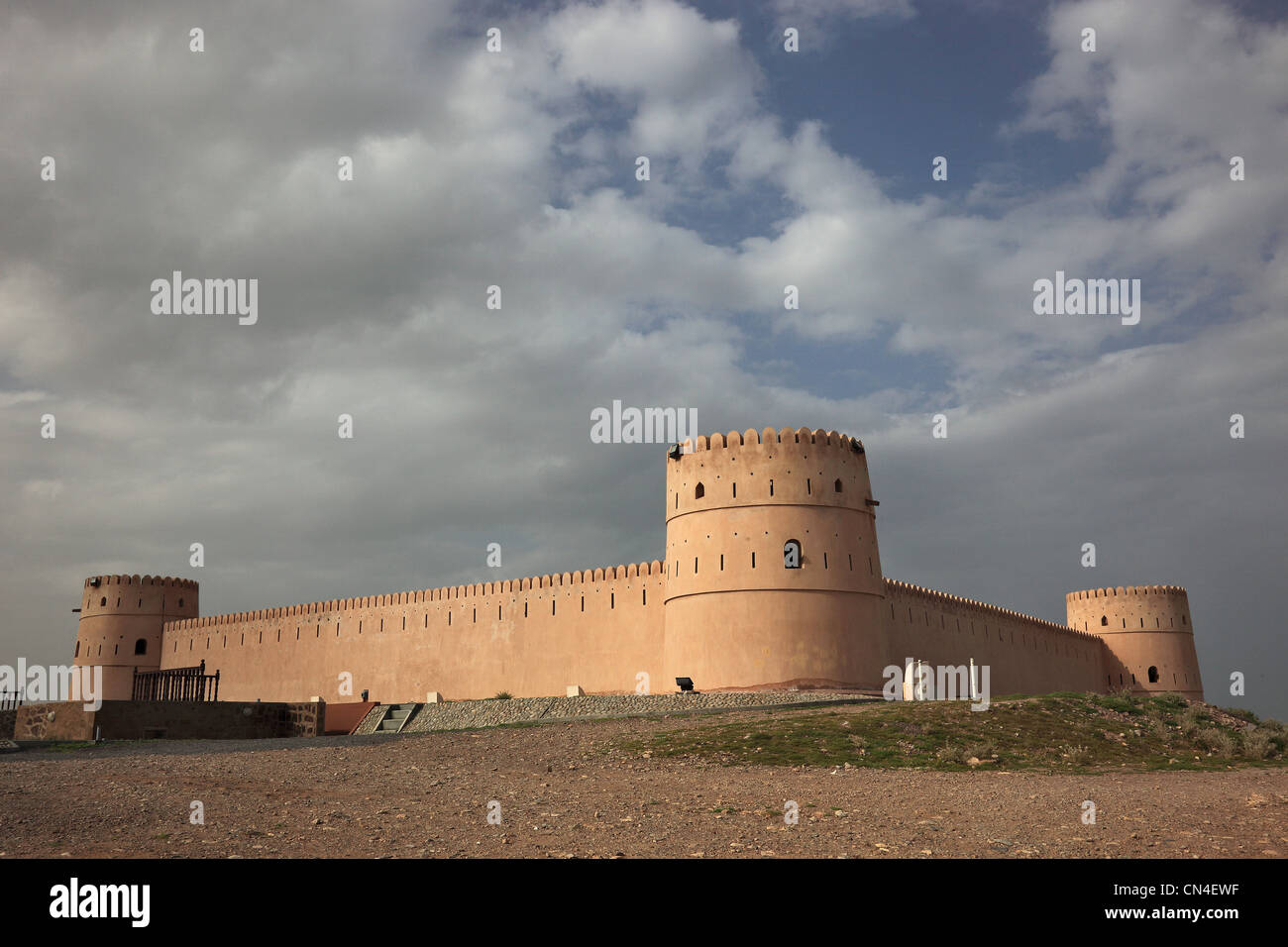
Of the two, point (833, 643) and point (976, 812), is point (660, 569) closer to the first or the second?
point (833, 643)

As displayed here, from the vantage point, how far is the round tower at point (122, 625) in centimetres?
3853

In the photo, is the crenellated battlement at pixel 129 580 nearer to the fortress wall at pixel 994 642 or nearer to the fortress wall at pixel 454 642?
the fortress wall at pixel 454 642

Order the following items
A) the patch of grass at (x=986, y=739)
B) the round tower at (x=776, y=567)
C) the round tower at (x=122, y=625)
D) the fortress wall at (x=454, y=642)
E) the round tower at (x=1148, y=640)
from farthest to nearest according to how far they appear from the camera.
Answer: the round tower at (x=1148, y=640), the round tower at (x=122, y=625), the fortress wall at (x=454, y=642), the round tower at (x=776, y=567), the patch of grass at (x=986, y=739)

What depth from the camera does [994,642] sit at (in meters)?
34.5

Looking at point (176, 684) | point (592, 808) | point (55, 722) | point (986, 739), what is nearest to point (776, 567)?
point (986, 739)

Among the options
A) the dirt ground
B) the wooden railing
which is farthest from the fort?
the dirt ground

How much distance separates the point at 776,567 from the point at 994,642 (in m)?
15.2

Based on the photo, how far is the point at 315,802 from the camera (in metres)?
9.13

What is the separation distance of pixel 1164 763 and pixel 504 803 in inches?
365

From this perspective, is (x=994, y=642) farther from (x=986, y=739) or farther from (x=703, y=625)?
(x=986, y=739)

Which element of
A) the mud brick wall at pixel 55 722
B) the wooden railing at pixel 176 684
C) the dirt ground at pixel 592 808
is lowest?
the dirt ground at pixel 592 808

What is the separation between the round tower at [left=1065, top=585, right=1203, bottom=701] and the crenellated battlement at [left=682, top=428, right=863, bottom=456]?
25365 mm

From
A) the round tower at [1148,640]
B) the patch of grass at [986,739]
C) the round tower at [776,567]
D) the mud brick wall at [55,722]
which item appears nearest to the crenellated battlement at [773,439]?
the round tower at [776,567]

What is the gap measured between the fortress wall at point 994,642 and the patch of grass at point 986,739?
768 centimetres
